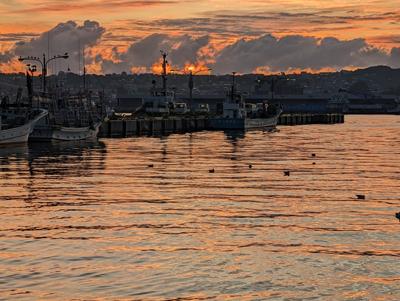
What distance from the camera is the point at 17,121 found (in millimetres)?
92625

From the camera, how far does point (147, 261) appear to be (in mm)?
25922

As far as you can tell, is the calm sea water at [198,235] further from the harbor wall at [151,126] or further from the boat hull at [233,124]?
the boat hull at [233,124]

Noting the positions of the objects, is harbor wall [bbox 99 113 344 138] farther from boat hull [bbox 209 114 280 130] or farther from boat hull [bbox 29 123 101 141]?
boat hull [bbox 29 123 101 141]

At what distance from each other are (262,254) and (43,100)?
77.4 meters

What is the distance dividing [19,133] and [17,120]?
3.64 metres

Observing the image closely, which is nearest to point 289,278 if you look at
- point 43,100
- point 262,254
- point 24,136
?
point 262,254

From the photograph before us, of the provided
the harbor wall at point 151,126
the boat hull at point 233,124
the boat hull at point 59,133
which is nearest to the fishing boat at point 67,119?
the boat hull at point 59,133

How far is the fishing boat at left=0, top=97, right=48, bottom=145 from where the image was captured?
8756cm

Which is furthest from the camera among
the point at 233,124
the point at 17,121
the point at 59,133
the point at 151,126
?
the point at 233,124

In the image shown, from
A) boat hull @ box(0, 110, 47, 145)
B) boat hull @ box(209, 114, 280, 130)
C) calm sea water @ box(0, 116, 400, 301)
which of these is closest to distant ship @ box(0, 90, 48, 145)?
boat hull @ box(0, 110, 47, 145)

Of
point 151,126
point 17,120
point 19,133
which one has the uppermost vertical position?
point 17,120

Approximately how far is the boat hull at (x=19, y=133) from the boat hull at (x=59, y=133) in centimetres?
119

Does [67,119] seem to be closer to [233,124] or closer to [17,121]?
[17,121]

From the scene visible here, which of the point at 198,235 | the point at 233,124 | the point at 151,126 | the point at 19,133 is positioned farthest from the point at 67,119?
the point at 198,235
